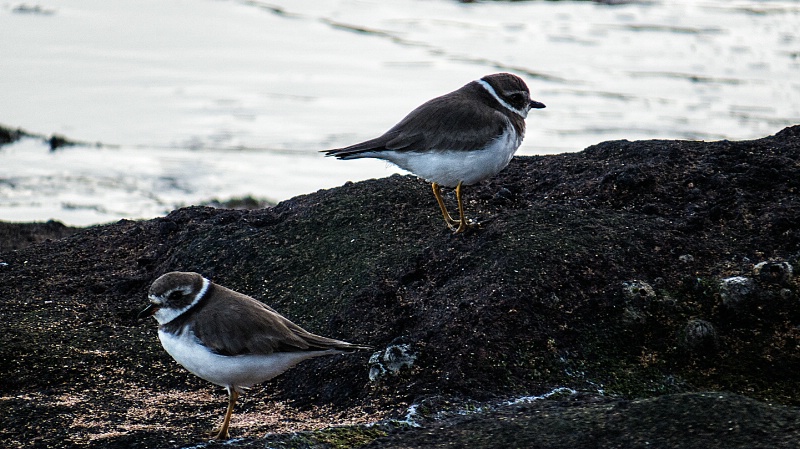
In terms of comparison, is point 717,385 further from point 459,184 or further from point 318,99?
point 318,99

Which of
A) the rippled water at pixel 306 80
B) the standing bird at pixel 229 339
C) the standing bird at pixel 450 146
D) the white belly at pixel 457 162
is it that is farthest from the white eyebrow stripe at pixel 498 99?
the rippled water at pixel 306 80

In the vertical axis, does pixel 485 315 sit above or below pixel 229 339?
above

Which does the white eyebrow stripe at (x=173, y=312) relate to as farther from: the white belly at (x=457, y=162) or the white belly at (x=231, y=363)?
the white belly at (x=457, y=162)

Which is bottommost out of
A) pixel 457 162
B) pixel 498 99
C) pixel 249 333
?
pixel 249 333

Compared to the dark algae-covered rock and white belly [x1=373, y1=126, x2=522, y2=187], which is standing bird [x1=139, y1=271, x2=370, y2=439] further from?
white belly [x1=373, y1=126, x2=522, y2=187]

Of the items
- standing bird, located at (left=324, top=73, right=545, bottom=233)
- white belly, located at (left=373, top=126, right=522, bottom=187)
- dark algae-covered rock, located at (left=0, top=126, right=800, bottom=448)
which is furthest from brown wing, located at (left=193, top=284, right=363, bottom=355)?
white belly, located at (left=373, top=126, right=522, bottom=187)

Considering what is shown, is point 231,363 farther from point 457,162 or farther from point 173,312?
point 457,162

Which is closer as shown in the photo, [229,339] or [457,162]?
[229,339]

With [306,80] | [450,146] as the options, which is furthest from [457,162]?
[306,80]

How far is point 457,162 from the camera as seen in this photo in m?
6.04

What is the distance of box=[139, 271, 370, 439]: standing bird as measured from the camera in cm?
468

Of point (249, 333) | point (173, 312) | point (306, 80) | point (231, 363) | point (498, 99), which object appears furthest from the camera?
point (306, 80)

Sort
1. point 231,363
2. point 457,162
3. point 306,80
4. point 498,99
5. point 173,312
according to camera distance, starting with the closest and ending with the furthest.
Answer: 1. point 231,363
2. point 173,312
3. point 457,162
4. point 498,99
5. point 306,80

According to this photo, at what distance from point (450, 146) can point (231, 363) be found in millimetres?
2110
